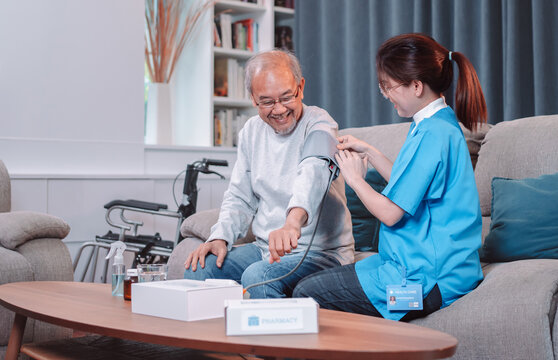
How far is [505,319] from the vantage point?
54.9 inches

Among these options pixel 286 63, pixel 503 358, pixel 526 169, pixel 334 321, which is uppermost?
pixel 286 63

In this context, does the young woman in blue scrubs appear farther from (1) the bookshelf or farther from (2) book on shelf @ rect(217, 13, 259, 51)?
(2) book on shelf @ rect(217, 13, 259, 51)

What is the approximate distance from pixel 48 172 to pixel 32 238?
3.53 ft

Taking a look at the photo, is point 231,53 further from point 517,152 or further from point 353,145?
point 353,145

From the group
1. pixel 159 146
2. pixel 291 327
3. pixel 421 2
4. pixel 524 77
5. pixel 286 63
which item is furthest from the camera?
pixel 159 146

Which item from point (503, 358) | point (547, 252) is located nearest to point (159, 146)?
point (547, 252)

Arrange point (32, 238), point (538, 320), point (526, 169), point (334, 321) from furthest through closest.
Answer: point (32, 238)
point (526, 169)
point (538, 320)
point (334, 321)

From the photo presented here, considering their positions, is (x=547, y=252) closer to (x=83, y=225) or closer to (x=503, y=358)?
(x=503, y=358)

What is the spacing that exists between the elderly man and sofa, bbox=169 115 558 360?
33cm

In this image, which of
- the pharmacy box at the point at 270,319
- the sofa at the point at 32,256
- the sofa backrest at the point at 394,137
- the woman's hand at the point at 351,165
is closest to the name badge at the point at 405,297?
the woman's hand at the point at 351,165

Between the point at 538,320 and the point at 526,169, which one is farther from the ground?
the point at 526,169

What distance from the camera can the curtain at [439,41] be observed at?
2.63 m

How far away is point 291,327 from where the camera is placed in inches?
42.0

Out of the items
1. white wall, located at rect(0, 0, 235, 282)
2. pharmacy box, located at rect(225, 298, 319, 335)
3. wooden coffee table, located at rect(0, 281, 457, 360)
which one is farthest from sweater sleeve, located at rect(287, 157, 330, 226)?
white wall, located at rect(0, 0, 235, 282)
